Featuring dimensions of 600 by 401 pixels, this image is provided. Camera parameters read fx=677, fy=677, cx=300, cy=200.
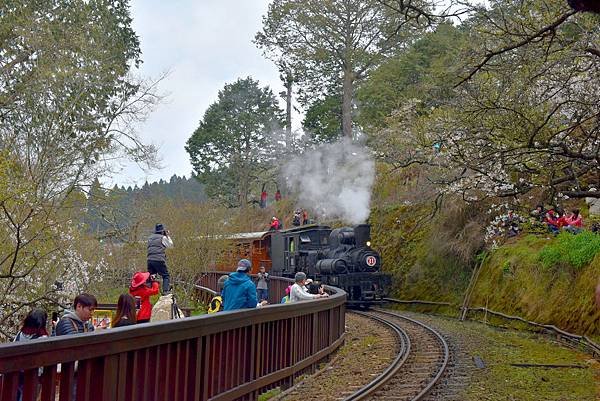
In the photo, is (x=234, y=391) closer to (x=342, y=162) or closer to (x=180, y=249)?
(x=180, y=249)

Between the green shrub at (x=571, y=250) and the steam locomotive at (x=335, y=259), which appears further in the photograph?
the steam locomotive at (x=335, y=259)

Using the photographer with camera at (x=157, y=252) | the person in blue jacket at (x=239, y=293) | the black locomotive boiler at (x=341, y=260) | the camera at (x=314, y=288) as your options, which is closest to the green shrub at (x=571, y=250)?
the camera at (x=314, y=288)

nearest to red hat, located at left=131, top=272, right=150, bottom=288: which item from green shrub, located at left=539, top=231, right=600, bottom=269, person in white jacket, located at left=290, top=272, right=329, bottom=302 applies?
person in white jacket, located at left=290, top=272, right=329, bottom=302

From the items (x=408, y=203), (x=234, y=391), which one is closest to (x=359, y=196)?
(x=408, y=203)

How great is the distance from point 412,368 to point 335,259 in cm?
1311

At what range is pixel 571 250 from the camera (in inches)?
674

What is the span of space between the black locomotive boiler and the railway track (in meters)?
6.22

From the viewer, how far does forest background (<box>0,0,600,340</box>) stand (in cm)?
1063

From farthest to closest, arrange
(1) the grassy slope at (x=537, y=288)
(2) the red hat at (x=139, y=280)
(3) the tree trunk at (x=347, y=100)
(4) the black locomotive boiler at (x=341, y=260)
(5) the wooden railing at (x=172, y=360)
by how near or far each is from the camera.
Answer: (3) the tree trunk at (x=347, y=100), (4) the black locomotive boiler at (x=341, y=260), (1) the grassy slope at (x=537, y=288), (2) the red hat at (x=139, y=280), (5) the wooden railing at (x=172, y=360)

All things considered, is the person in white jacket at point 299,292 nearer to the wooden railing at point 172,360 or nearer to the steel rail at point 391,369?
the wooden railing at point 172,360

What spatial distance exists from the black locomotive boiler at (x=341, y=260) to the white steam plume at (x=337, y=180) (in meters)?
2.16

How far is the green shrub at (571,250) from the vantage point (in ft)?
53.9

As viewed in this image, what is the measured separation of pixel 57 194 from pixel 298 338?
24.4 ft

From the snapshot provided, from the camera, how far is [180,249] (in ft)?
89.5
